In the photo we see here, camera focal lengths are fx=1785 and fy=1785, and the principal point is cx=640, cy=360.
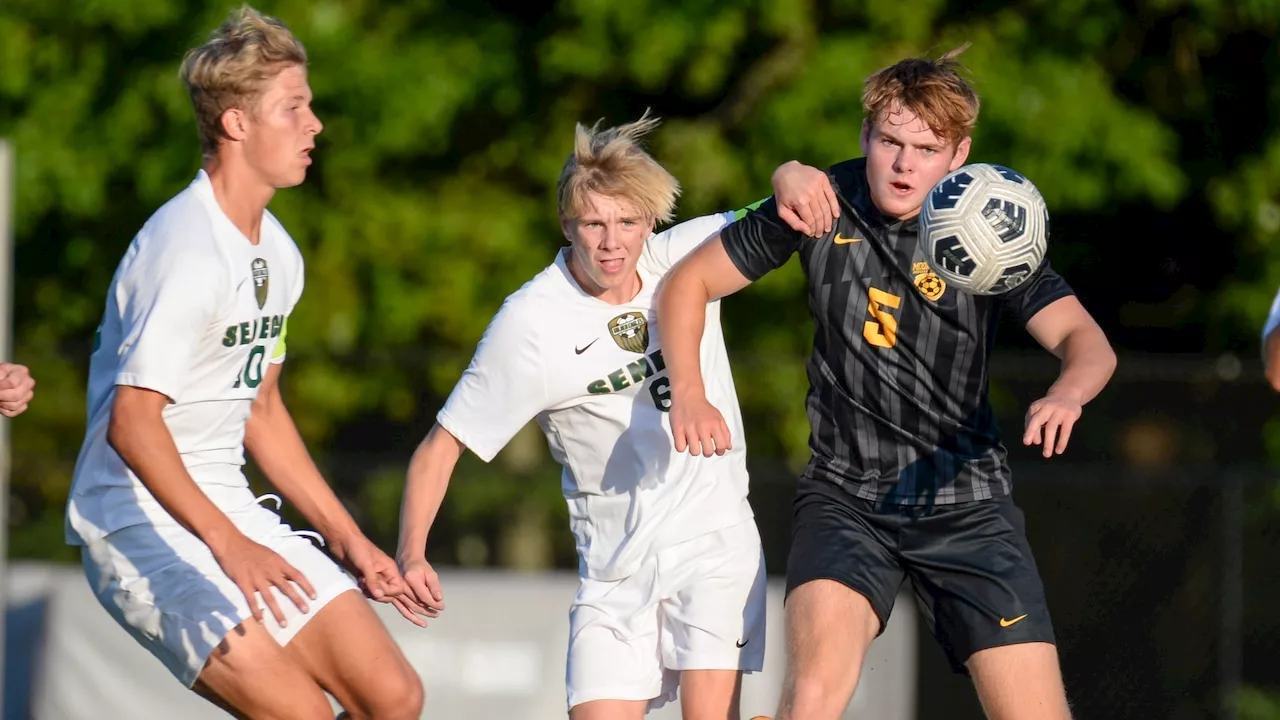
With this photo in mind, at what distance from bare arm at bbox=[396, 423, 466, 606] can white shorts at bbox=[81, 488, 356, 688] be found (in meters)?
0.19

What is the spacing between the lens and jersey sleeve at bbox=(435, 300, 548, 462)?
4.90m

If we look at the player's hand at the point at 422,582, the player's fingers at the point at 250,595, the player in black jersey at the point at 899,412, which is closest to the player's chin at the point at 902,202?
the player in black jersey at the point at 899,412

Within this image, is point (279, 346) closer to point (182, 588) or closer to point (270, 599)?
point (182, 588)

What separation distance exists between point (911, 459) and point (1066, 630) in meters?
4.57

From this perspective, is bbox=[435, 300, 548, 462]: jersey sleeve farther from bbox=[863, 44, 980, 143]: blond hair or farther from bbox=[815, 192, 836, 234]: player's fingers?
bbox=[863, 44, 980, 143]: blond hair

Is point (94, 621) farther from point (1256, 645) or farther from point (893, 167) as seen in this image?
point (1256, 645)

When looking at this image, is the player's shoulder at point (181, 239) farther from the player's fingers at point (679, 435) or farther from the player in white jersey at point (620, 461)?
the player's fingers at point (679, 435)

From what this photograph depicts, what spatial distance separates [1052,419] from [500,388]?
5.10 feet

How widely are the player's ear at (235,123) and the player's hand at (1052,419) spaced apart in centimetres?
220

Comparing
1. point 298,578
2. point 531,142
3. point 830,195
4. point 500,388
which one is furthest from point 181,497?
point 531,142

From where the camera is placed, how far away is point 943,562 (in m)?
4.66

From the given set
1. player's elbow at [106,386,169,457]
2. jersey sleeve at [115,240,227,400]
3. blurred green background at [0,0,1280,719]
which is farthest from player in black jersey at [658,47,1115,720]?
blurred green background at [0,0,1280,719]

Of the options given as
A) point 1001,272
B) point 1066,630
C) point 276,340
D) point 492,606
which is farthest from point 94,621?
point 1001,272

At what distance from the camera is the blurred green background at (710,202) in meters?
9.22
